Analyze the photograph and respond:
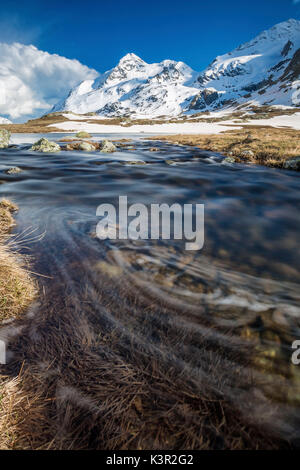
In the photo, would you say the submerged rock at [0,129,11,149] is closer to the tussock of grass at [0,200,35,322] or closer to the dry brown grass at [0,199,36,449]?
the dry brown grass at [0,199,36,449]

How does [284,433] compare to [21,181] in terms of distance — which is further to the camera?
[21,181]

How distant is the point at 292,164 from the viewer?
45.9ft

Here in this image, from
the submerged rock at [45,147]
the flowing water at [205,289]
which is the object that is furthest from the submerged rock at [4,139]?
the flowing water at [205,289]

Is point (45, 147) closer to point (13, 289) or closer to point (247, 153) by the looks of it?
point (247, 153)

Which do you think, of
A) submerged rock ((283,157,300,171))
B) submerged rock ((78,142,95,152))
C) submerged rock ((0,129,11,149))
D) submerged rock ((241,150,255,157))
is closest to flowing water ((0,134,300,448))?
submerged rock ((283,157,300,171))

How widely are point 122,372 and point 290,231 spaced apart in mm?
5525

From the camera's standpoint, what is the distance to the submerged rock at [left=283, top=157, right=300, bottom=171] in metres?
13.7

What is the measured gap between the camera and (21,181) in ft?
35.4

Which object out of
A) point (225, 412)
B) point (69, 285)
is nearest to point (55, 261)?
point (69, 285)

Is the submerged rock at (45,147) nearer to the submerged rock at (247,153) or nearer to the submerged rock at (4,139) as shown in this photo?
the submerged rock at (4,139)

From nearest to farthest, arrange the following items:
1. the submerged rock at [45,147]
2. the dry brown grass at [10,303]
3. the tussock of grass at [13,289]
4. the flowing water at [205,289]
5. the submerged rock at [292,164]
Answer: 1. the dry brown grass at [10,303]
2. the flowing water at [205,289]
3. the tussock of grass at [13,289]
4. the submerged rock at [292,164]
5. the submerged rock at [45,147]

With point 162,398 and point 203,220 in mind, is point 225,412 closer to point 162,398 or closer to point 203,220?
point 162,398

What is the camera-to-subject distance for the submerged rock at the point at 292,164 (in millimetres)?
13688

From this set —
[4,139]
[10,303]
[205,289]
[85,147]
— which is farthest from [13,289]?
[4,139]
